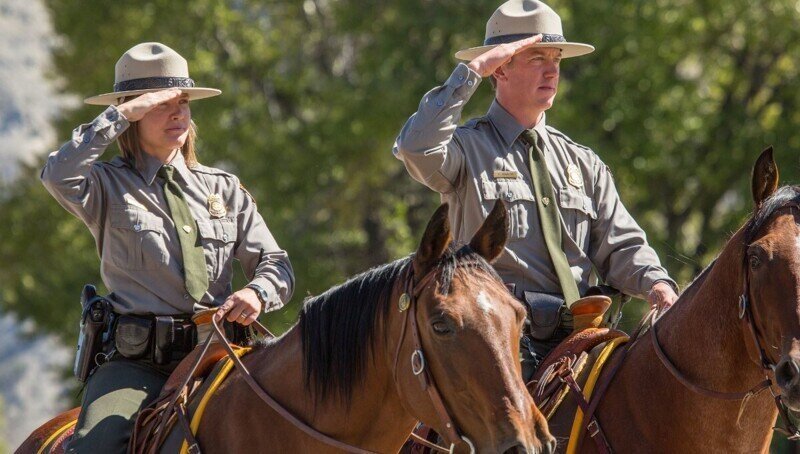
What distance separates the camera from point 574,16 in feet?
70.1

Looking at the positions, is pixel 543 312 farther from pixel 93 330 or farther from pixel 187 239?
pixel 93 330

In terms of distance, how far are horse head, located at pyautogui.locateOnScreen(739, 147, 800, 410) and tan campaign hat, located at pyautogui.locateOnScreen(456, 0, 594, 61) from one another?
162 centimetres

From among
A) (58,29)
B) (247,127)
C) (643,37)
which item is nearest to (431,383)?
(643,37)

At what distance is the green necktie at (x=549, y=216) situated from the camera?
655 cm

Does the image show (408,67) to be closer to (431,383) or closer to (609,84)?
(609,84)

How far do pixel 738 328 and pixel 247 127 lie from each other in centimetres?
1978

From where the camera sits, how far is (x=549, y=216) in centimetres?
670

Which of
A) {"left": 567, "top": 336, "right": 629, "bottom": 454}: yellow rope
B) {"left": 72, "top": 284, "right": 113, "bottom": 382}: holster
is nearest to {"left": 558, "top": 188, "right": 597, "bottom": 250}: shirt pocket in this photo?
{"left": 567, "top": 336, "right": 629, "bottom": 454}: yellow rope

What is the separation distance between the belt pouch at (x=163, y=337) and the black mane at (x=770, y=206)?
109 inches

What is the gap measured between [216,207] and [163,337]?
77cm

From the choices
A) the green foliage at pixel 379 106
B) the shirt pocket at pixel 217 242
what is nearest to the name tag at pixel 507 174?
the shirt pocket at pixel 217 242

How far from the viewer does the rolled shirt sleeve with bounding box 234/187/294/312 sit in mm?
6664

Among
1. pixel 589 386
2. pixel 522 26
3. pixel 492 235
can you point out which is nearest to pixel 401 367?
pixel 492 235

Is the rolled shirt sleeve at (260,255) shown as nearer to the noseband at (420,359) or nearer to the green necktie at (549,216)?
the green necktie at (549,216)
